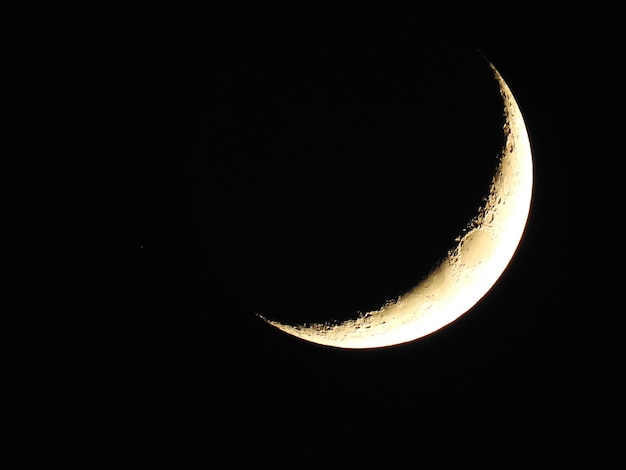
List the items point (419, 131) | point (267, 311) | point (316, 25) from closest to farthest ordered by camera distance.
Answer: point (419, 131) → point (316, 25) → point (267, 311)

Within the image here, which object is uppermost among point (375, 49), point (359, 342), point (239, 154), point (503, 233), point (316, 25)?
point (316, 25)

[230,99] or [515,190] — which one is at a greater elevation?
[230,99]

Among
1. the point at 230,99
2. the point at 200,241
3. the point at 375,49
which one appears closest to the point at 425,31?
the point at 375,49

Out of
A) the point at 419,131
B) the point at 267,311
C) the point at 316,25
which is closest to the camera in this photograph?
the point at 419,131

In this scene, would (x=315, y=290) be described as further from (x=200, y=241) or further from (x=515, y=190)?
(x=515, y=190)

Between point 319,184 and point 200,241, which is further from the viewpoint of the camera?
point 200,241

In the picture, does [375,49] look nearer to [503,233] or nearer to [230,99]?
[230,99]

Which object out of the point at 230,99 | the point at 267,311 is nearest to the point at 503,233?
the point at 267,311
